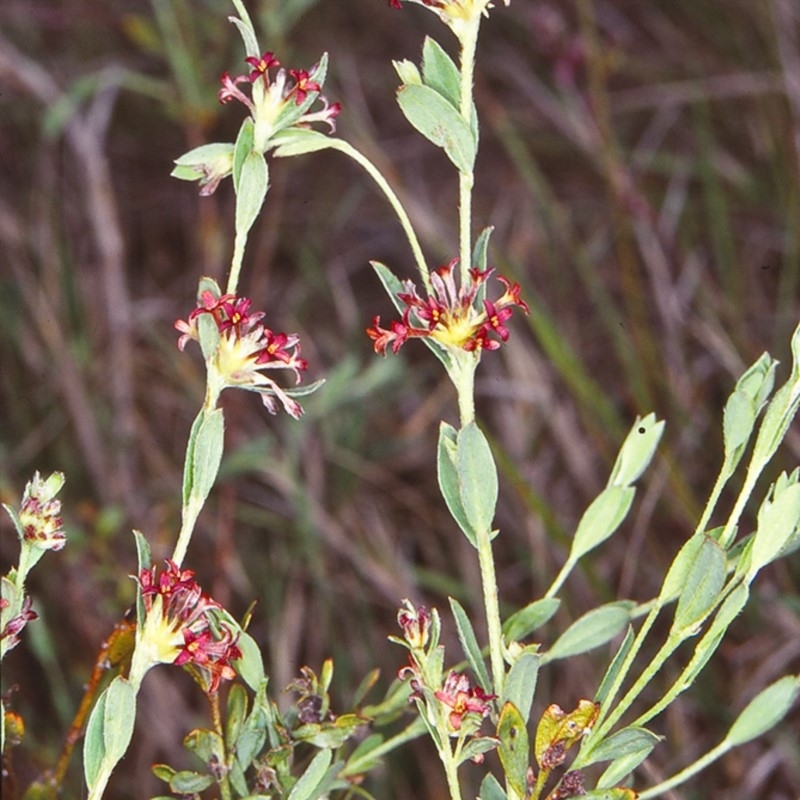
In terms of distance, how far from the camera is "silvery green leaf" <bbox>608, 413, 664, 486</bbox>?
748 mm

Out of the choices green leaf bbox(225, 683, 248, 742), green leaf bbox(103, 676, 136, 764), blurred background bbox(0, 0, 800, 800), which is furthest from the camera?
blurred background bbox(0, 0, 800, 800)

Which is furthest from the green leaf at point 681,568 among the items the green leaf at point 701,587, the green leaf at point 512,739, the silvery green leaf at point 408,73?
the silvery green leaf at point 408,73

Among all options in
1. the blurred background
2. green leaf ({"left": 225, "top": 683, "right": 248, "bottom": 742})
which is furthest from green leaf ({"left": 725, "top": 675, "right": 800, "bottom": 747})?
the blurred background

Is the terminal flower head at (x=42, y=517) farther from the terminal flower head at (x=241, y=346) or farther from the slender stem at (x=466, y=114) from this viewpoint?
the slender stem at (x=466, y=114)

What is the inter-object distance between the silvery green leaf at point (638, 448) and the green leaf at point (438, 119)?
21cm

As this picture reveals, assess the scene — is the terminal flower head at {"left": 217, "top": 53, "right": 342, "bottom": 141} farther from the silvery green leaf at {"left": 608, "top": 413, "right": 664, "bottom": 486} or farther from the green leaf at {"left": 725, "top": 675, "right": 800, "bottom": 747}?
the green leaf at {"left": 725, "top": 675, "right": 800, "bottom": 747}

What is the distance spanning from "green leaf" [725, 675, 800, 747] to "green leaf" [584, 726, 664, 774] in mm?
84

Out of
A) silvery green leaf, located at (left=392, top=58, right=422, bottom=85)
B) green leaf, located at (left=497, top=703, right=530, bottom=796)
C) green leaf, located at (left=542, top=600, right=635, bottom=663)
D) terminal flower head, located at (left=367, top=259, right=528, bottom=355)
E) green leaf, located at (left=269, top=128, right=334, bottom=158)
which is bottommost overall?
green leaf, located at (left=497, top=703, right=530, bottom=796)

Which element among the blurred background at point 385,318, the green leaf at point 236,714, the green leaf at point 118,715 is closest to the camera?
the green leaf at point 118,715

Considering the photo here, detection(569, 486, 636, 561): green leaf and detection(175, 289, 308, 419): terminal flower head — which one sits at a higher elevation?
detection(175, 289, 308, 419): terminal flower head

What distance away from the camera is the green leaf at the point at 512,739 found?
2.09 ft

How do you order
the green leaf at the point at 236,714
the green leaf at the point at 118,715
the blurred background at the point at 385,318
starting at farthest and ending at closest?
1. the blurred background at the point at 385,318
2. the green leaf at the point at 236,714
3. the green leaf at the point at 118,715

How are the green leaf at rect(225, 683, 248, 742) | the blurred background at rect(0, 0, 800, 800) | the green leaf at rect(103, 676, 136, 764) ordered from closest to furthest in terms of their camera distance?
the green leaf at rect(103, 676, 136, 764) < the green leaf at rect(225, 683, 248, 742) < the blurred background at rect(0, 0, 800, 800)

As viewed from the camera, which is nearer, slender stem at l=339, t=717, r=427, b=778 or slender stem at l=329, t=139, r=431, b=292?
slender stem at l=329, t=139, r=431, b=292
